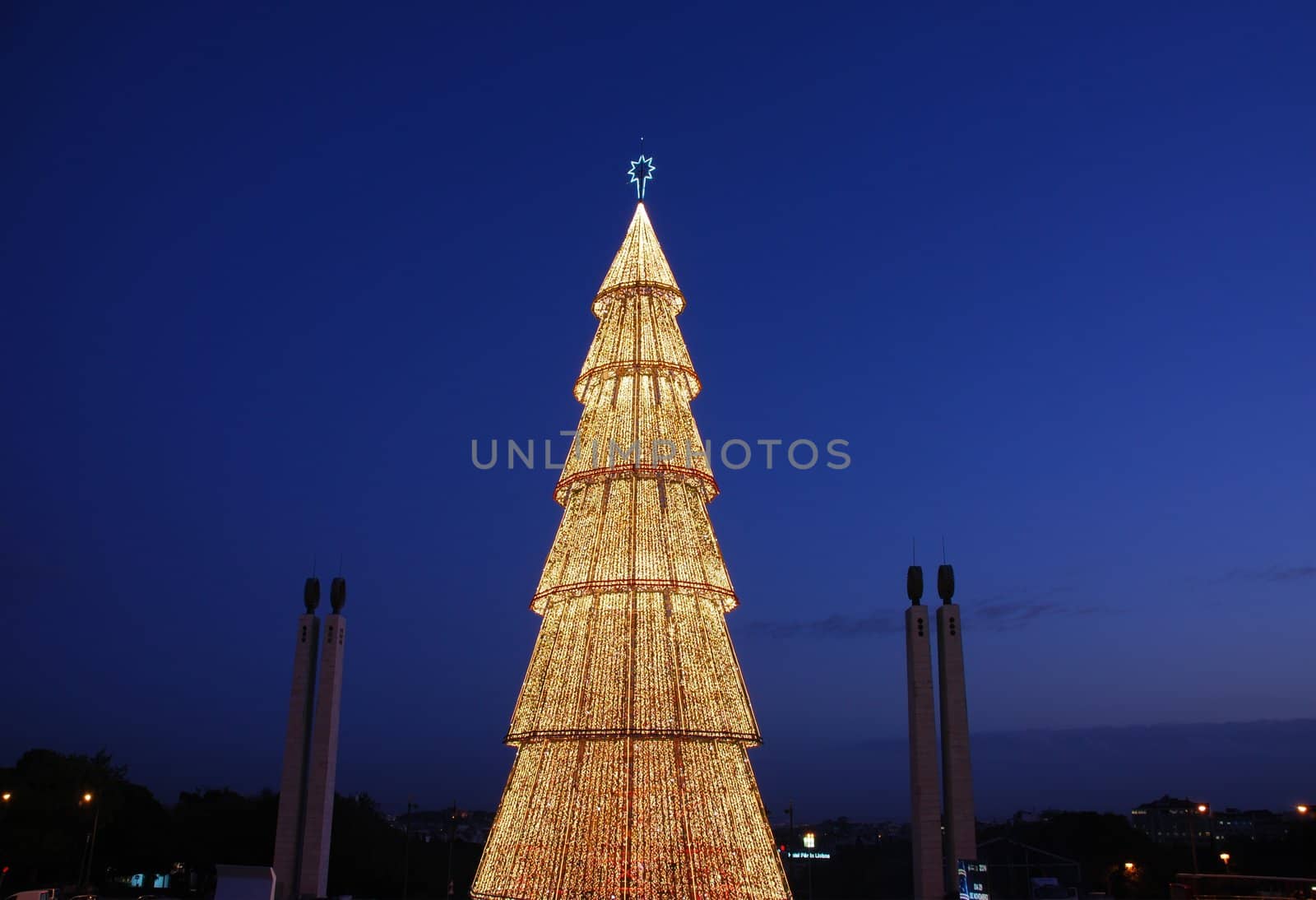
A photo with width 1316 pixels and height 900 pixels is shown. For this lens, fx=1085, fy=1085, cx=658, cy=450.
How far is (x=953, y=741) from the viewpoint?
22609mm

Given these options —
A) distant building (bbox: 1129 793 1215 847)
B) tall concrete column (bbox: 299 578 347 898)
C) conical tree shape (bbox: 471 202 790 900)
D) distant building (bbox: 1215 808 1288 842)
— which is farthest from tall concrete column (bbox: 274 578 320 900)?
distant building (bbox: 1129 793 1215 847)

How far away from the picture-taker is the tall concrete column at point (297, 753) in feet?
70.7

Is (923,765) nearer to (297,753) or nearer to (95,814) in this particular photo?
(297,753)

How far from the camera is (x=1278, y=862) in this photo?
45062 mm

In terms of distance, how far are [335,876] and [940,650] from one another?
23.9 m

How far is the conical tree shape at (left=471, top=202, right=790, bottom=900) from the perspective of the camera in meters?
16.3

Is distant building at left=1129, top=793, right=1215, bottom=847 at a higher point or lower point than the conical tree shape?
lower

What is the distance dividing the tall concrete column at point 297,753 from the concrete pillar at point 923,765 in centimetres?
1240

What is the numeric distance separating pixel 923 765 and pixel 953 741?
31.9 inches

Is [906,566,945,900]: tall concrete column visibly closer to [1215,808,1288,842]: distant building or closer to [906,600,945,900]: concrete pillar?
[906,600,945,900]: concrete pillar

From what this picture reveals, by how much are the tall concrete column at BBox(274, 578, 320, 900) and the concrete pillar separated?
12396 millimetres

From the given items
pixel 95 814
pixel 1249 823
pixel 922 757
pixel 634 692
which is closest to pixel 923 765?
pixel 922 757

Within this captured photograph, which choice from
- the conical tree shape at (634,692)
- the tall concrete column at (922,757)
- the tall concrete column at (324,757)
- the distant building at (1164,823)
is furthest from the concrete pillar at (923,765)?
the distant building at (1164,823)

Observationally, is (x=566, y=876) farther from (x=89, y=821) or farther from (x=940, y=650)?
(x=89, y=821)
